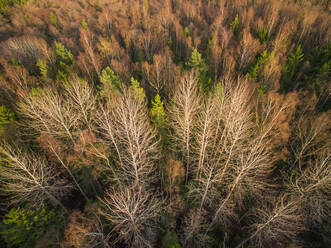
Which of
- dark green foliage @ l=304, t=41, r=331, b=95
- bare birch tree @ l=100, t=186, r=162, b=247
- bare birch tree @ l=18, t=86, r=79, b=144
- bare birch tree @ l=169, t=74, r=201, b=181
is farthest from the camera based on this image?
dark green foliage @ l=304, t=41, r=331, b=95

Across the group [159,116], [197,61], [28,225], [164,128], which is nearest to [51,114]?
[28,225]

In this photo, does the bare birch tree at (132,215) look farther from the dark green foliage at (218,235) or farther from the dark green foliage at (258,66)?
the dark green foliage at (258,66)

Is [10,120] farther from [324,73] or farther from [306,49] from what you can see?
[306,49]

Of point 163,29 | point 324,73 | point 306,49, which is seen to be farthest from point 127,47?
point 306,49

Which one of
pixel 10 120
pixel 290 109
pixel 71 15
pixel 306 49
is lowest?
pixel 306 49

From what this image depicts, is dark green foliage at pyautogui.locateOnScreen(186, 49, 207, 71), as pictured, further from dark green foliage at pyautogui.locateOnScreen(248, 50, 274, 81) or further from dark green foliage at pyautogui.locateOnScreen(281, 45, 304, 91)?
dark green foliage at pyautogui.locateOnScreen(281, 45, 304, 91)

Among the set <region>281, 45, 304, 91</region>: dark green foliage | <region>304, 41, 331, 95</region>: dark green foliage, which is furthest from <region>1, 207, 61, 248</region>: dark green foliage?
<region>281, 45, 304, 91</region>: dark green foliage
